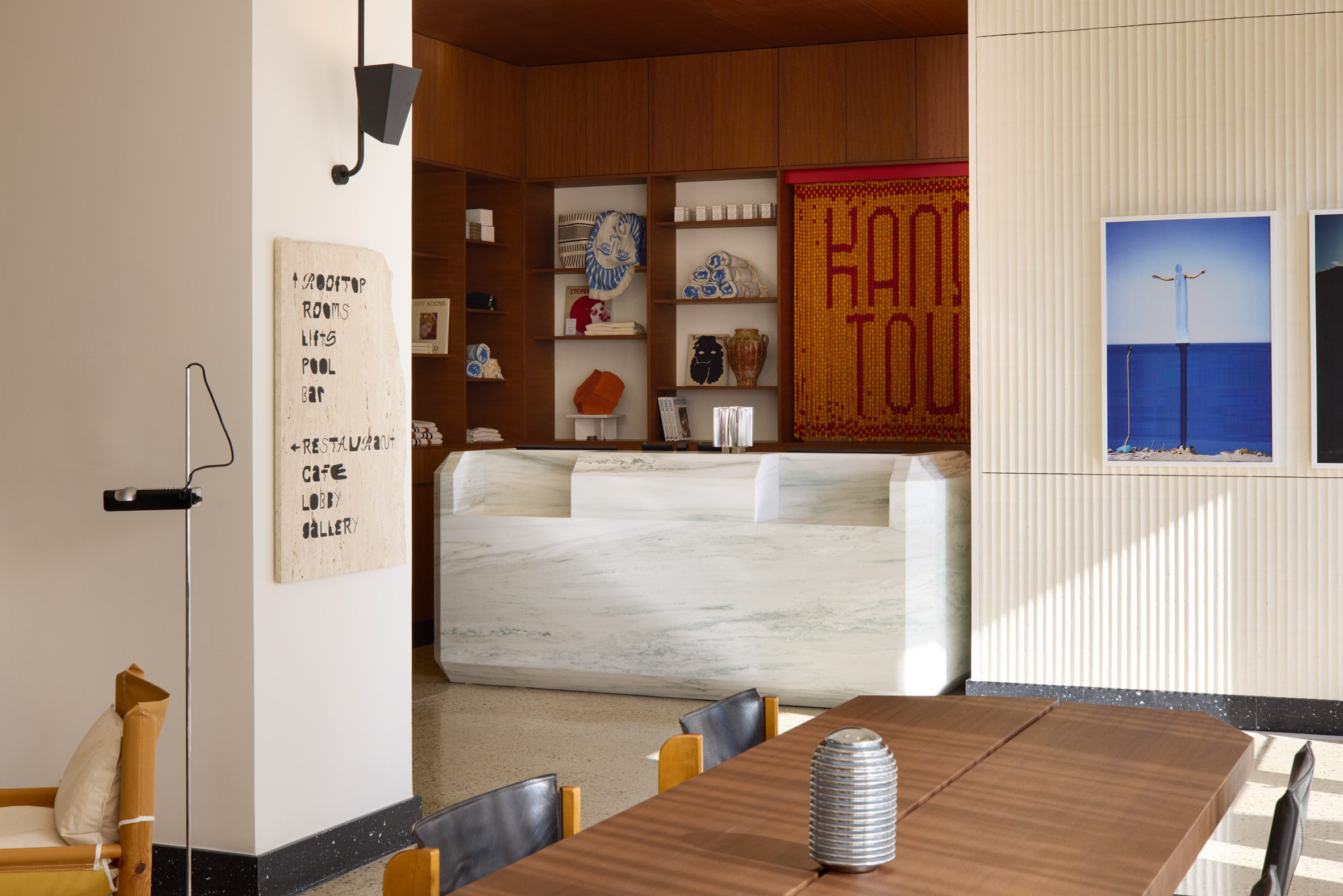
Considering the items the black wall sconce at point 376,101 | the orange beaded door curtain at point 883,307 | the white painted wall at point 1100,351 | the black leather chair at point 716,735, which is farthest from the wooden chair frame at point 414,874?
the orange beaded door curtain at point 883,307

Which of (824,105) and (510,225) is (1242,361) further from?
(510,225)

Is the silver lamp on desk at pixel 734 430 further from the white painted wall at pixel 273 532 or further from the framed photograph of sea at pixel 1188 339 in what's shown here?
the white painted wall at pixel 273 532

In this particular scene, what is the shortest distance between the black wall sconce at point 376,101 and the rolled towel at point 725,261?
4656 millimetres

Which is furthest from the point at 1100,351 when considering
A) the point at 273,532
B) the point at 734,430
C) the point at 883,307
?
the point at 273,532

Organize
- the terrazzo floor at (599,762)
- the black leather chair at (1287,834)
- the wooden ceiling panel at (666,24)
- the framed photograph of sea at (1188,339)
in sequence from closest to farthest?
1. the black leather chair at (1287,834)
2. the terrazzo floor at (599,762)
3. the framed photograph of sea at (1188,339)
4. the wooden ceiling panel at (666,24)

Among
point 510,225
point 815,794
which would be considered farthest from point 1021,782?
point 510,225

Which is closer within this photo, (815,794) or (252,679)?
(815,794)

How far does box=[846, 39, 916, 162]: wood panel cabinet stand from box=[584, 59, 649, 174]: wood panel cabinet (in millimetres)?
1346

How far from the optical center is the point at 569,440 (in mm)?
8570

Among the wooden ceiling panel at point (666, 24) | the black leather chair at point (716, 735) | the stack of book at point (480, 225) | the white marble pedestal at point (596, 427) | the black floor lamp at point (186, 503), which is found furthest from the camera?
the white marble pedestal at point (596, 427)

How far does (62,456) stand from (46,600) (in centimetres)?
43

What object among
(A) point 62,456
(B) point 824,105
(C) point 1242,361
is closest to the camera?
(A) point 62,456

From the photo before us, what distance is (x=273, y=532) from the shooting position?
360 cm

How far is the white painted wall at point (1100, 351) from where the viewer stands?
17.3 feet
